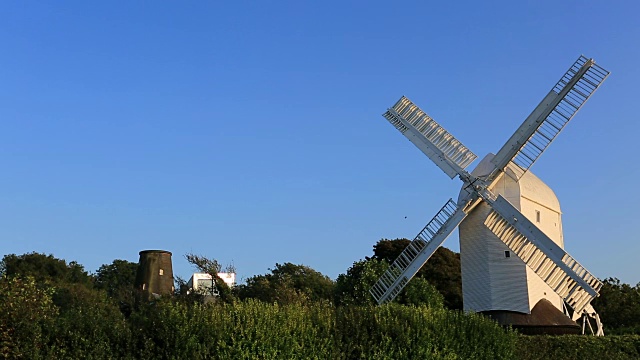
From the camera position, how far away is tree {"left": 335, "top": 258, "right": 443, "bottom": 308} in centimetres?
3522

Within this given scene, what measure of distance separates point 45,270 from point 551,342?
187 feet

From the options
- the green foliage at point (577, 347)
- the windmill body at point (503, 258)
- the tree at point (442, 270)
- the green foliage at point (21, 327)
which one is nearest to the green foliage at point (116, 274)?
the tree at point (442, 270)

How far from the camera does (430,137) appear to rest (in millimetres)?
31422

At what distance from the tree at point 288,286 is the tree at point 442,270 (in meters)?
5.91

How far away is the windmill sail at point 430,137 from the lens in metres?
30.2

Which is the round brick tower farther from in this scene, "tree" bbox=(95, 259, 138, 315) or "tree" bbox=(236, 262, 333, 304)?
"tree" bbox=(95, 259, 138, 315)

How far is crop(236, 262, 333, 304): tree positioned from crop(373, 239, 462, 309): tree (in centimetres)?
591

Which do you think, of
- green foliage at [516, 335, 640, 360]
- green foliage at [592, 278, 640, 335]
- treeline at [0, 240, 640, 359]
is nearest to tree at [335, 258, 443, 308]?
green foliage at [516, 335, 640, 360]

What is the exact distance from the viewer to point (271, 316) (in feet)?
59.2

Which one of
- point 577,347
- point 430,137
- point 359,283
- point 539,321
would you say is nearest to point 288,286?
point 359,283

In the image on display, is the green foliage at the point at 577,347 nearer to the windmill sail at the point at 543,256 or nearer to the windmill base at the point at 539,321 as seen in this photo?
the windmill sail at the point at 543,256

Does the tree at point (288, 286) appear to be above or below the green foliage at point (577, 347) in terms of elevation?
above

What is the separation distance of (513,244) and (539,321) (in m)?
3.18

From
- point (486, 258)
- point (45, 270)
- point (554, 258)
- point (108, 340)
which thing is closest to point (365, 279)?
point (486, 258)
